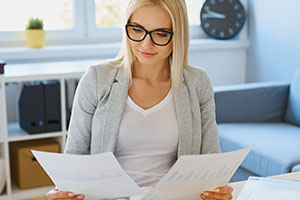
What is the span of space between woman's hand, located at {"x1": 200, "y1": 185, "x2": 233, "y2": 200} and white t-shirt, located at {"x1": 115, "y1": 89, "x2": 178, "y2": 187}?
1.09 ft

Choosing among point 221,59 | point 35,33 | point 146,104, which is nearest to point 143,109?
point 146,104

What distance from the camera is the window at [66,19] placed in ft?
10.4

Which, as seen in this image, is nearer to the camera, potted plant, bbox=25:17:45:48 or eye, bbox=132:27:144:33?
eye, bbox=132:27:144:33

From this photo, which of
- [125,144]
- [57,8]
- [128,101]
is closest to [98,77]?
[128,101]

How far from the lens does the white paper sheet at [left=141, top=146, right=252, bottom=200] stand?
1.11 meters

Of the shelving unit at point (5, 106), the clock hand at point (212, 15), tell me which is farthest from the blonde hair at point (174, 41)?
the clock hand at point (212, 15)

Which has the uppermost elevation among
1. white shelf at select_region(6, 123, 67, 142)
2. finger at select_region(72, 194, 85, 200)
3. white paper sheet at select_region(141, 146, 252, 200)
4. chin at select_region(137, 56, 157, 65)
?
chin at select_region(137, 56, 157, 65)

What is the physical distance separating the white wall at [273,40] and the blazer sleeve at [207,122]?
180 cm

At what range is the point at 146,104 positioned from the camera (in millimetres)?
1572

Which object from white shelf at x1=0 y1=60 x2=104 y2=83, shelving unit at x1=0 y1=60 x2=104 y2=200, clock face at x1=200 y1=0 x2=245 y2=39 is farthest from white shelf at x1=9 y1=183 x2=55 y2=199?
clock face at x1=200 y1=0 x2=245 y2=39

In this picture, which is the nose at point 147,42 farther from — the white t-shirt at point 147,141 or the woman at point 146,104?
the white t-shirt at point 147,141

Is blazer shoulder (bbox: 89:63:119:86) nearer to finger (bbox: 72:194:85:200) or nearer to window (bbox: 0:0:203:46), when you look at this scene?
finger (bbox: 72:194:85:200)

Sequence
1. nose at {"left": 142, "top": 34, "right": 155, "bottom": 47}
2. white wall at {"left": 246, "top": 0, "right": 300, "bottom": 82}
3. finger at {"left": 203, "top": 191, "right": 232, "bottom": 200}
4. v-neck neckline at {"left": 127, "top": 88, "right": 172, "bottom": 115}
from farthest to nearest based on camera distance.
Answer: white wall at {"left": 246, "top": 0, "right": 300, "bottom": 82}, v-neck neckline at {"left": 127, "top": 88, "right": 172, "bottom": 115}, nose at {"left": 142, "top": 34, "right": 155, "bottom": 47}, finger at {"left": 203, "top": 191, "right": 232, "bottom": 200}

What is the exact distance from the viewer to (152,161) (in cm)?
155
